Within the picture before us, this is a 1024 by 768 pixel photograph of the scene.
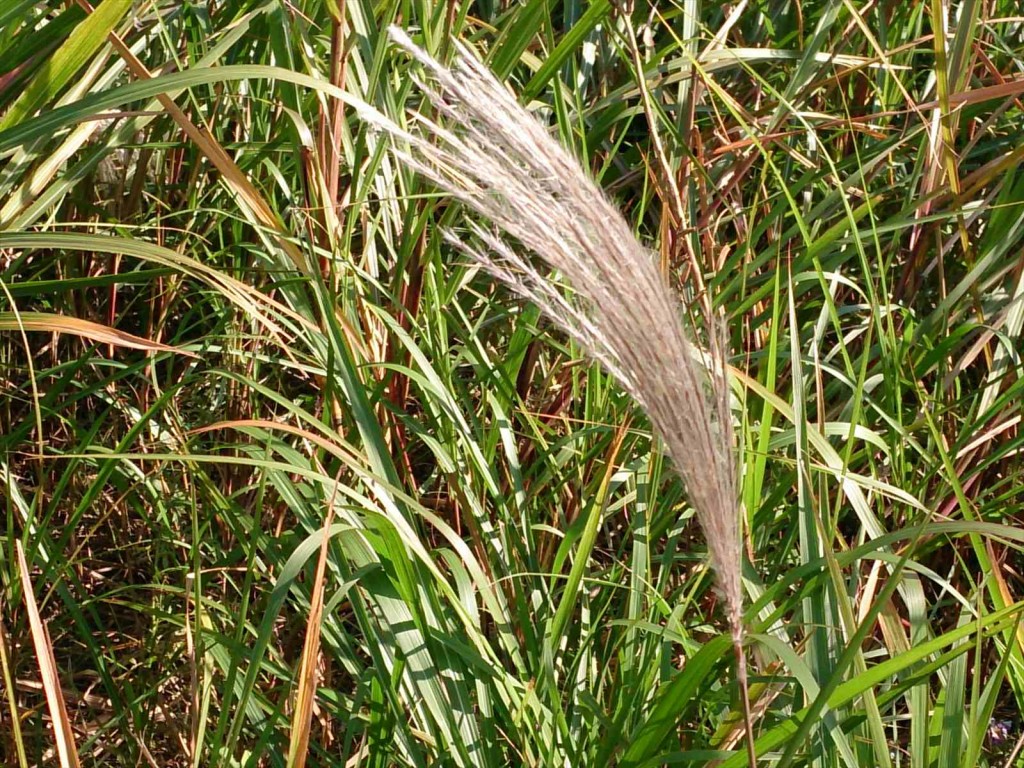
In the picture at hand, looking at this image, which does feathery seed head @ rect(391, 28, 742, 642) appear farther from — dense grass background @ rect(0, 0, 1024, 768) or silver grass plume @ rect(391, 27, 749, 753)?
dense grass background @ rect(0, 0, 1024, 768)

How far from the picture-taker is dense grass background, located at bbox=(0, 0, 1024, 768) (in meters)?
1.38

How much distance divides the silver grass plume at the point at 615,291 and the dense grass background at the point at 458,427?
0.77 feet

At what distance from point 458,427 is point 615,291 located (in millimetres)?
698

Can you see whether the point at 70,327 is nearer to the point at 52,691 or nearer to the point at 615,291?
the point at 52,691

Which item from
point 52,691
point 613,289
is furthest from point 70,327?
point 613,289

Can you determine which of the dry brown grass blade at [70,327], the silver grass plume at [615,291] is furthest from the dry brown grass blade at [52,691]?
the silver grass plume at [615,291]

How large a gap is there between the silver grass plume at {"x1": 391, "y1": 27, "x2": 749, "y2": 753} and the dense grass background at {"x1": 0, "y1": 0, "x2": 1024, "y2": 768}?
235 mm

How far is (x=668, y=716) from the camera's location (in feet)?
4.07

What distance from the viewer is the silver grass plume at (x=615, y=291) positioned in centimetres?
89

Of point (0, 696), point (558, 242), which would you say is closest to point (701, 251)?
point (558, 242)

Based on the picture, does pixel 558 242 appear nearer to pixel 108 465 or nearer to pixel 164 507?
pixel 108 465

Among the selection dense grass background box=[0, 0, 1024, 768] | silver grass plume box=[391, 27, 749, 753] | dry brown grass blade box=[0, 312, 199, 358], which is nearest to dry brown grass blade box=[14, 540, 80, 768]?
dense grass background box=[0, 0, 1024, 768]

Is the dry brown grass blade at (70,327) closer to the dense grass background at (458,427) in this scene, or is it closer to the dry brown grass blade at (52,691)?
the dense grass background at (458,427)

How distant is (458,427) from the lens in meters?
1.58
